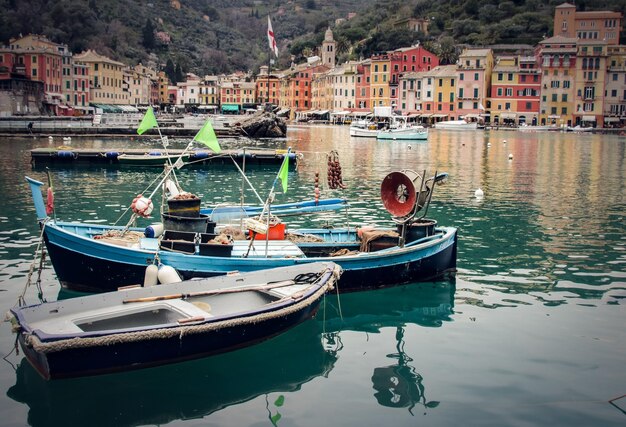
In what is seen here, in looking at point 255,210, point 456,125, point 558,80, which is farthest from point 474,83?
point 255,210

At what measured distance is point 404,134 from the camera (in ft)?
246

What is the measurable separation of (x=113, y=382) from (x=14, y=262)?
8.26 meters

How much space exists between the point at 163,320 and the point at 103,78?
383 ft

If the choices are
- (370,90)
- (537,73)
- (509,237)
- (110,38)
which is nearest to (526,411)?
(509,237)

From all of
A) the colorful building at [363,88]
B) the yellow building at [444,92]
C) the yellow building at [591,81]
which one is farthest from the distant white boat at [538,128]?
the colorful building at [363,88]

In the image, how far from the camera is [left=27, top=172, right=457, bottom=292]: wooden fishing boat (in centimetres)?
1332

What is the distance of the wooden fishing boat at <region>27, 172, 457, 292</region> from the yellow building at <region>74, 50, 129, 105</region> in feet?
356

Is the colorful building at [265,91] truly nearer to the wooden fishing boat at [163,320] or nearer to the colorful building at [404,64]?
the colorful building at [404,64]

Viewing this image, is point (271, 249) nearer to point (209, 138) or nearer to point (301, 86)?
point (209, 138)

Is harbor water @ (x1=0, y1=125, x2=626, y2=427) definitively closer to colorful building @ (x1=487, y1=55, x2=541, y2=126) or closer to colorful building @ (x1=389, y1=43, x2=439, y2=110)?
colorful building @ (x1=487, y1=55, x2=541, y2=126)

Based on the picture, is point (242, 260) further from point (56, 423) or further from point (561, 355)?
point (561, 355)

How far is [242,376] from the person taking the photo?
414 inches

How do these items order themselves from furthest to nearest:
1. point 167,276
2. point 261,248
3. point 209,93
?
point 209,93 → point 261,248 → point 167,276

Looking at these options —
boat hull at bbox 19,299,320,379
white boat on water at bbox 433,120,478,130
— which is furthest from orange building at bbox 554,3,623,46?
boat hull at bbox 19,299,320,379
